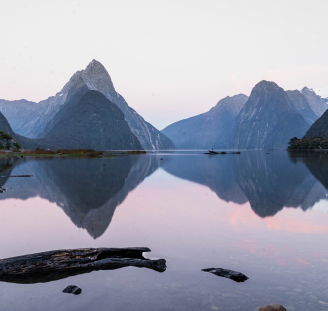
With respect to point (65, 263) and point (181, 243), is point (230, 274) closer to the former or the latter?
point (181, 243)

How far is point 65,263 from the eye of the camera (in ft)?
33.3

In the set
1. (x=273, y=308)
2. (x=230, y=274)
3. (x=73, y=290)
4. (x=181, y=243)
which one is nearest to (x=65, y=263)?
(x=73, y=290)

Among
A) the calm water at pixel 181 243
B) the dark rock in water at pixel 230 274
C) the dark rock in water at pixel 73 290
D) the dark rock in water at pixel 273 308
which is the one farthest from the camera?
the dark rock in water at pixel 230 274

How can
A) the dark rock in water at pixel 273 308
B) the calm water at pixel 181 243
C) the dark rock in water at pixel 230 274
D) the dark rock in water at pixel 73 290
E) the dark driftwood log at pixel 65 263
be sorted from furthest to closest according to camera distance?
the dark driftwood log at pixel 65 263, the dark rock in water at pixel 230 274, the dark rock in water at pixel 73 290, the calm water at pixel 181 243, the dark rock in water at pixel 273 308

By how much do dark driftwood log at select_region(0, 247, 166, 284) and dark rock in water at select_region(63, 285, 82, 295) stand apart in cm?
94

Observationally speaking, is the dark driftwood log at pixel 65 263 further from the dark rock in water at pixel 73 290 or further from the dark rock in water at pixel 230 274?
the dark rock in water at pixel 230 274

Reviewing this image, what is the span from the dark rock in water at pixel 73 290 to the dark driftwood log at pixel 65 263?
3.08 feet

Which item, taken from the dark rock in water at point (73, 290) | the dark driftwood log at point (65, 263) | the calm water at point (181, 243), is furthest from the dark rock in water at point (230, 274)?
the dark rock in water at point (73, 290)

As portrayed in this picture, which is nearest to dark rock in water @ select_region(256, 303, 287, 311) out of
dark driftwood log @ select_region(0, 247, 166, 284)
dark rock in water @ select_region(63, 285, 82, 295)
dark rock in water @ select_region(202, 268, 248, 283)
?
dark rock in water @ select_region(202, 268, 248, 283)

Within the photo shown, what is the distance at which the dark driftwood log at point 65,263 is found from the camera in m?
9.65

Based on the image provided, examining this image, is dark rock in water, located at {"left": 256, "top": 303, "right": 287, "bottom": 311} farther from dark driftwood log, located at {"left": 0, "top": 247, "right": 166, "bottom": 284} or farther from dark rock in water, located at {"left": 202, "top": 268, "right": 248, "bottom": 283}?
dark driftwood log, located at {"left": 0, "top": 247, "right": 166, "bottom": 284}

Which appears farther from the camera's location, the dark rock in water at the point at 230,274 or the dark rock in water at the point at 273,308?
the dark rock in water at the point at 230,274

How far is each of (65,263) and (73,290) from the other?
68.9 inches

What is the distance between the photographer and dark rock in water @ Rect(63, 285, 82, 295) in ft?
28.0
